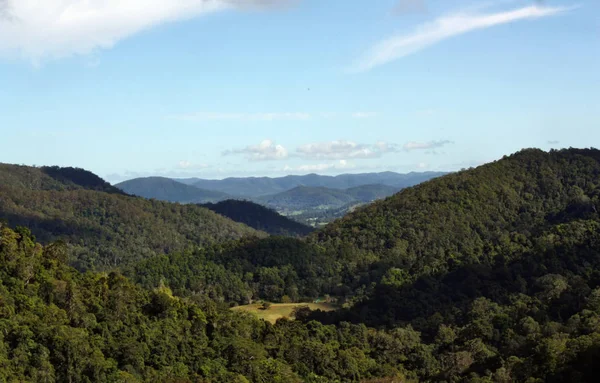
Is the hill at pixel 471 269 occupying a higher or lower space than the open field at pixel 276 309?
higher

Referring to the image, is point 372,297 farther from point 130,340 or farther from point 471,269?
point 130,340

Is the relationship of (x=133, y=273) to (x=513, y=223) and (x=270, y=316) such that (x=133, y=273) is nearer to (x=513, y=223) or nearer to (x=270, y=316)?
(x=270, y=316)

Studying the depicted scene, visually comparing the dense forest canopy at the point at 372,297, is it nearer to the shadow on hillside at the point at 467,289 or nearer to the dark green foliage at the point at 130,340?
the dark green foliage at the point at 130,340

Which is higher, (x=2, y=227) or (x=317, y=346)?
(x=2, y=227)

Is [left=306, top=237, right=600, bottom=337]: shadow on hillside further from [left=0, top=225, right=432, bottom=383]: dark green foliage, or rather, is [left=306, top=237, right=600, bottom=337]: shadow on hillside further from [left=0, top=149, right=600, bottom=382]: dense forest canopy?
[left=0, top=225, right=432, bottom=383]: dark green foliage

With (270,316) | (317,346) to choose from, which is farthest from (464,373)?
(270,316)

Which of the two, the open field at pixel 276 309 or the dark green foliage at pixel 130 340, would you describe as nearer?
the dark green foliage at pixel 130 340

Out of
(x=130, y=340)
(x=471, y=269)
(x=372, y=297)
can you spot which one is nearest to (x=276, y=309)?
(x=372, y=297)

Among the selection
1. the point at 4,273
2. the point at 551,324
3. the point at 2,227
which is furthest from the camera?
the point at 551,324

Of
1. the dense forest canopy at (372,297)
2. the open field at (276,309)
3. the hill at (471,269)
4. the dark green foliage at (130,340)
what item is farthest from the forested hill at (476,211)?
the dark green foliage at (130,340)
